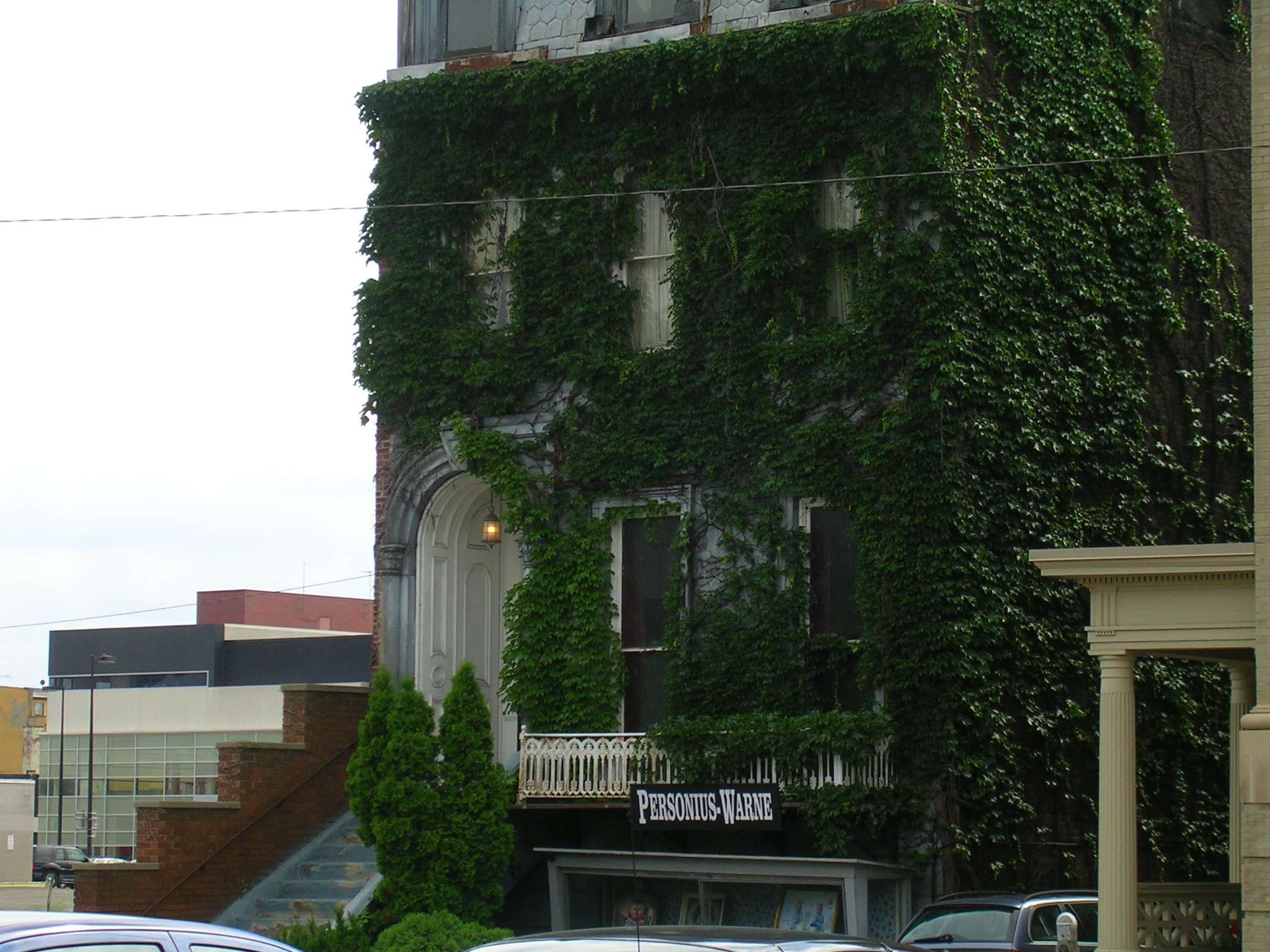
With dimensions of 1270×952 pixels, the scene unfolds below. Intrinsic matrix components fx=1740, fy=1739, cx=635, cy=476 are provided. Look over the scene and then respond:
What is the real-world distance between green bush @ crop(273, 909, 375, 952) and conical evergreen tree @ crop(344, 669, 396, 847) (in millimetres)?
1046

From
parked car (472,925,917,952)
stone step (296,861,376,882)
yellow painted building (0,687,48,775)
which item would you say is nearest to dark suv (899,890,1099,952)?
stone step (296,861,376,882)

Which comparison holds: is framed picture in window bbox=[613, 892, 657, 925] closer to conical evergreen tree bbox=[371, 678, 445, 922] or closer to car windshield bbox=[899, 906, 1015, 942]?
conical evergreen tree bbox=[371, 678, 445, 922]

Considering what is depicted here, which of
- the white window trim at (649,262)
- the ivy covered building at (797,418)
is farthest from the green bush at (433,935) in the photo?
the white window trim at (649,262)

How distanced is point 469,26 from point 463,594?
7.80 meters

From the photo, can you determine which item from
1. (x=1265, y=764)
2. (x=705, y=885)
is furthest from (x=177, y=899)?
(x=1265, y=764)

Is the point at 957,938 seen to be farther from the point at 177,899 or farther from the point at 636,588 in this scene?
the point at 177,899

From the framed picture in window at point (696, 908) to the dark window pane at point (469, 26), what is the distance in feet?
37.9

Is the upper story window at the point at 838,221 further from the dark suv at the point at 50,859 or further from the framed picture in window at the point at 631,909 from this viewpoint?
the dark suv at the point at 50,859

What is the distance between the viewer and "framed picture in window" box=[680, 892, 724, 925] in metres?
19.9

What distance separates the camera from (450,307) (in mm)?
23156

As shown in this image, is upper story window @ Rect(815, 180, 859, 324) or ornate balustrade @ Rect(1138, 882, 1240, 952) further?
upper story window @ Rect(815, 180, 859, 324)

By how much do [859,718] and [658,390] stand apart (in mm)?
4962

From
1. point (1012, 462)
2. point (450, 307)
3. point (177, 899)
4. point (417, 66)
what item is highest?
point (417, 66)

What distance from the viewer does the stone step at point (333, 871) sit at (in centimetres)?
2245
